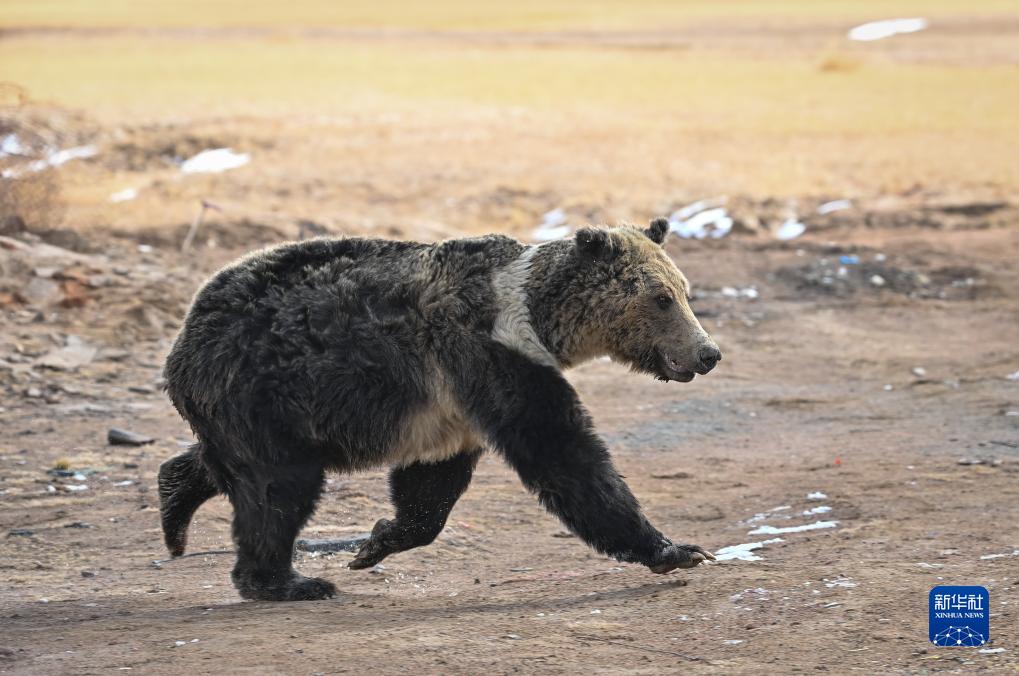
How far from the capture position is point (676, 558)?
6027 mm

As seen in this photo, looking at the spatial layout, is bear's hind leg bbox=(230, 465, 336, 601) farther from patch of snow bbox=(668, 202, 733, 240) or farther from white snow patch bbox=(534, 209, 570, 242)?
patch of snow bbox=(668, 202, 733, 240)

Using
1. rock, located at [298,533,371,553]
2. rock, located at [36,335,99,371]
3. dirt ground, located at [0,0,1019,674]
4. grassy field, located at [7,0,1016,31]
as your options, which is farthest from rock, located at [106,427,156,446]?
grassy field, located at [7,0,1016,31]

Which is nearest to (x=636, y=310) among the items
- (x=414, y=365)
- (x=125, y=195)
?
(x=414, y=365)

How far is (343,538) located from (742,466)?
289 cm

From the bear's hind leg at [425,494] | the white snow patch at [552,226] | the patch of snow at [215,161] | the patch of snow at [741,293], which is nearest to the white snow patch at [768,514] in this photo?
the bear's hind leg at [425,494]

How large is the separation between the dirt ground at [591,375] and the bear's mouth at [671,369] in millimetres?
951

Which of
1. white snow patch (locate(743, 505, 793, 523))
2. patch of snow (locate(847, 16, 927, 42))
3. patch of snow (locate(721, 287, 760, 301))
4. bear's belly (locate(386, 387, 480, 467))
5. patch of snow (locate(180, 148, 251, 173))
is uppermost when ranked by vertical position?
patch of snow (locate(847, 16, 927, 42))

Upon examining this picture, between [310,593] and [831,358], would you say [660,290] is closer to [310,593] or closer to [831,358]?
[310,593]

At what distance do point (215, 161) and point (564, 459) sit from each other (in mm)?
16076

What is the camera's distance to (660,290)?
6445mm

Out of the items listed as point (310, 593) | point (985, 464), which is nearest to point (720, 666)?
point (310, 593)

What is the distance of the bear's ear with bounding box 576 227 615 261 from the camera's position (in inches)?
250

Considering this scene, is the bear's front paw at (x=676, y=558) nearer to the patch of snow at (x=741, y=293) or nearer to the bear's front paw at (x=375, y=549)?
the bear's front paw at (x=375, y=549)

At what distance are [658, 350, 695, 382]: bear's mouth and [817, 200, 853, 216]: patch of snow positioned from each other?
12227 mm
